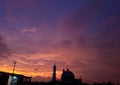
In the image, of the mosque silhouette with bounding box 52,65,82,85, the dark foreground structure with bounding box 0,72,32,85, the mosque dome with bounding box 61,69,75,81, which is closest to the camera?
the dark foreground structure with bounding box 0,72,32,85

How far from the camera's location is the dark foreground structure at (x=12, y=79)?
30.5 m

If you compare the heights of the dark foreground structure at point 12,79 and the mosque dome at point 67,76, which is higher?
the mosque dome at point 67,76

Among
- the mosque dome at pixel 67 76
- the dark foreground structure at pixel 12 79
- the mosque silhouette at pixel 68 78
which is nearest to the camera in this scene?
the dark foreground structure at pixel 12 79

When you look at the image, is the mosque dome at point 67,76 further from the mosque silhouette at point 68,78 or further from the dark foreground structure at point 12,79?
the dark foreground structure at point 12,79

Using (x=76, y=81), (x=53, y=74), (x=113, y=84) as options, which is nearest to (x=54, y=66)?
(x=53, y=74)

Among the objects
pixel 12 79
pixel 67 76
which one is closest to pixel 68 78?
pixel 67 76

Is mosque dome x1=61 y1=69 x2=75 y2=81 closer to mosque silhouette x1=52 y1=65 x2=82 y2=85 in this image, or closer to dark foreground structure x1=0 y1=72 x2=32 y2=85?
mosque silhouette x1=52 y1=65 x2=82 y2=85

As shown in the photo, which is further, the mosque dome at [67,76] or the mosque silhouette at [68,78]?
the mosque dome at [67,76]

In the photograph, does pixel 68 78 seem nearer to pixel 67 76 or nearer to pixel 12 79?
pixel 67 76

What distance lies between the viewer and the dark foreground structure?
30.5 m

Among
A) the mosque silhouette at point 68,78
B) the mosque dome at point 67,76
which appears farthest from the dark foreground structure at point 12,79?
the mosque dome at point 67,76

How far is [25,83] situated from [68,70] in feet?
244

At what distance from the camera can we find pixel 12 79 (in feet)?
106

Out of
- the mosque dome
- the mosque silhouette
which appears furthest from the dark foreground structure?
the mosque dome
